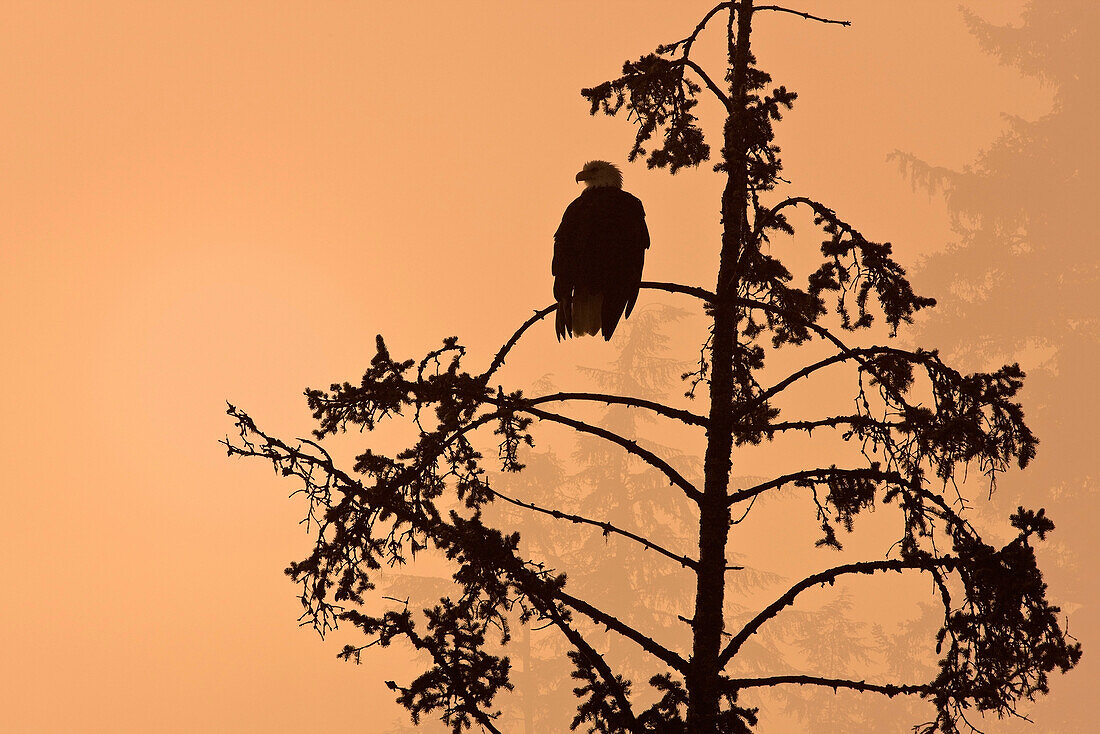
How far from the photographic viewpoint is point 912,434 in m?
5.97

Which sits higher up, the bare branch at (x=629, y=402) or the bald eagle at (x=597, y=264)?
the bald eagle at (x=597, y=264)

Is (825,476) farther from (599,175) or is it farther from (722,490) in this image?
(599,175)

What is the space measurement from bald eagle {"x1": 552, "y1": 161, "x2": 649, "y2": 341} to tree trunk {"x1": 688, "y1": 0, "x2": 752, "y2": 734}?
173cm

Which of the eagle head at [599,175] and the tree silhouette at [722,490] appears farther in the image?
the eagle head at [599,175]

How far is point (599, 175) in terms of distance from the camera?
9.58 m

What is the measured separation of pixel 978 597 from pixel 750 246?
7.48 ft

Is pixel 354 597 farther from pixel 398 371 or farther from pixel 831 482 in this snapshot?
pixel 831 482

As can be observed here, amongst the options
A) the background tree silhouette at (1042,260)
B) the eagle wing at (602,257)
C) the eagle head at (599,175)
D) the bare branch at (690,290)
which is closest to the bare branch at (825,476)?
the bare branch at (690,290)

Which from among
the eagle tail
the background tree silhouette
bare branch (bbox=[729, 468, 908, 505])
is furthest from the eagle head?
the background tree silhouette

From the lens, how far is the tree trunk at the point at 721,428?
5.98 metres

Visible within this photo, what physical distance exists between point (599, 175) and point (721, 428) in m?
3.88

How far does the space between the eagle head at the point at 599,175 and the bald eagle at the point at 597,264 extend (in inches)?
26.7

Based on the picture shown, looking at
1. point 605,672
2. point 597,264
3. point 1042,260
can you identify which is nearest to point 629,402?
point 605,672

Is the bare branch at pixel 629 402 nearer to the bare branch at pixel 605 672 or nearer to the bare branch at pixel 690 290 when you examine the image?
the bare branch at pixel 690 290
